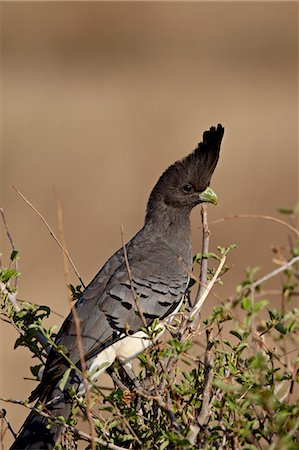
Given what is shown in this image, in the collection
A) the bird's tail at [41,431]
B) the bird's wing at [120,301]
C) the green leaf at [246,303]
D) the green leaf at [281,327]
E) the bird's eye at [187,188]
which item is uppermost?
the bird's eye at [187,188]

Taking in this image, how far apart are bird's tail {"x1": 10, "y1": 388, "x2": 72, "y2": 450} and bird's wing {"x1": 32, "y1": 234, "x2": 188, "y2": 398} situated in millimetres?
109

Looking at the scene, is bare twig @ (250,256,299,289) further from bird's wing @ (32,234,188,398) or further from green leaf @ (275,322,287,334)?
bird's wing @ (32,234,188,398)

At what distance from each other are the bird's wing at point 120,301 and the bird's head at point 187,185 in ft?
1.32

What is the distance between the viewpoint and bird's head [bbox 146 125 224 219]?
16.9 ft

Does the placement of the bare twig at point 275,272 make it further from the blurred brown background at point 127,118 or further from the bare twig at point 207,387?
the blurred brown background at point 127,118

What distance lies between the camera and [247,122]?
44.9 feet

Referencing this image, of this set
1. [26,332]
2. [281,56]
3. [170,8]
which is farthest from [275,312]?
[170,8]

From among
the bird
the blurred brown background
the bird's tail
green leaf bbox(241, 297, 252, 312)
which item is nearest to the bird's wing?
the bird

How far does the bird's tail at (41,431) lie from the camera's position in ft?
12.3

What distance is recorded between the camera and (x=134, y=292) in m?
3.58

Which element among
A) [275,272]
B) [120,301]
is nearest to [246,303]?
[275,272]

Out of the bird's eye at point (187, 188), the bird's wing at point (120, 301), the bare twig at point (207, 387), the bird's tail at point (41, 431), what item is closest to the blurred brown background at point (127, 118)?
the bird's eye at point (187, 188)

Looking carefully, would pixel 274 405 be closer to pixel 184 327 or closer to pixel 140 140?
pixel 184 327

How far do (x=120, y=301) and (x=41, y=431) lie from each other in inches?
33.8
